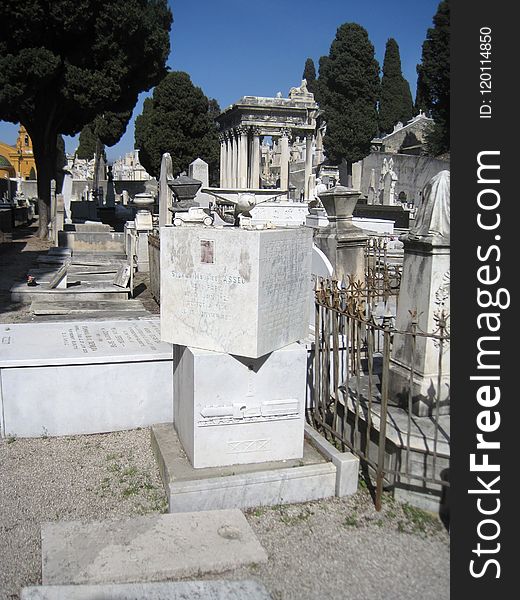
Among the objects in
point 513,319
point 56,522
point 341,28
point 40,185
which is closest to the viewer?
point 513,319

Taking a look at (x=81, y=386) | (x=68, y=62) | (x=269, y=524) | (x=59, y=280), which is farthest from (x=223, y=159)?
(x=269, y=524)

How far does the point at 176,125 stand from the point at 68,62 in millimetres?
19576

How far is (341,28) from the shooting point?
144 feet

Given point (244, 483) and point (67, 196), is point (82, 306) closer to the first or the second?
point (244, 483)

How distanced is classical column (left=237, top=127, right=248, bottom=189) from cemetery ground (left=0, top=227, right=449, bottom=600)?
37032 mm

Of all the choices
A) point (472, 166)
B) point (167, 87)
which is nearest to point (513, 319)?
point (472, 166)

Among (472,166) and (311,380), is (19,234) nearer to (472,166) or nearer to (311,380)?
(311,380)

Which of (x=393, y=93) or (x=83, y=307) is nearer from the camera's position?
(x=83, y=307)

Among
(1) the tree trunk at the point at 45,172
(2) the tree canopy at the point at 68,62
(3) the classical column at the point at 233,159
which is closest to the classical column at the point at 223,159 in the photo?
(3) the classical column at the point at 233,159

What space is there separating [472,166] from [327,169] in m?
47.5

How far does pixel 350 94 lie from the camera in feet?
140

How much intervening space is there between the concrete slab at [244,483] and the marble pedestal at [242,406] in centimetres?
9

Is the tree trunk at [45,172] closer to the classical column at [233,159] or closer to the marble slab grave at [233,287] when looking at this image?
the marble slab grave at [233,287]

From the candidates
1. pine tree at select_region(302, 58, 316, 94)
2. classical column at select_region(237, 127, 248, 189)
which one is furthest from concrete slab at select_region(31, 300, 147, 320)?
pine tree at select_region(302, 58, 316, 94)
